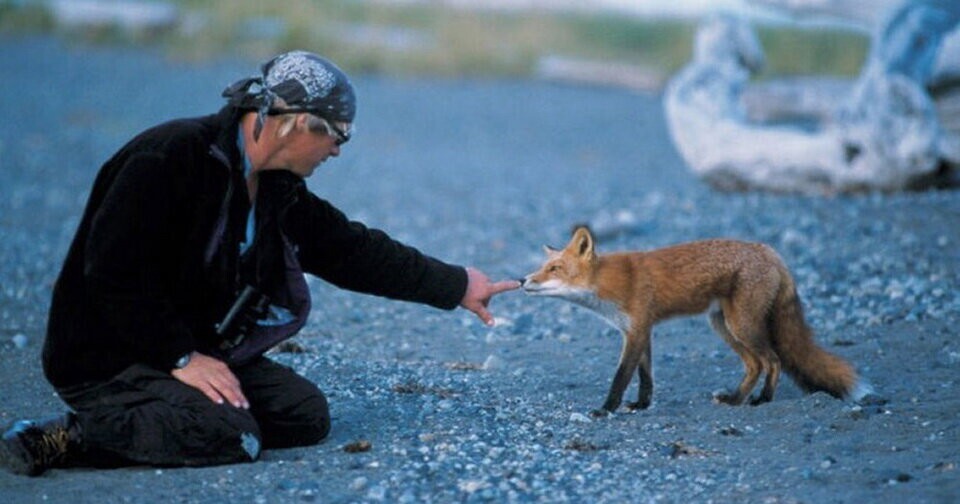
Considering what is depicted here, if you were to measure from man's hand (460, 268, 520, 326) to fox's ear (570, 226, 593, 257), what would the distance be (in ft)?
1.30

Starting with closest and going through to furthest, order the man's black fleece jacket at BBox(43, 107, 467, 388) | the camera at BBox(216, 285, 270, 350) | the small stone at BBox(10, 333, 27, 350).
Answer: the man's black fleece jacket at BBox(43, 107, 467, 388)
the camera at BBox(216, 285, 270, 350)
the small stone at BBox(10, 333, 27, 350)

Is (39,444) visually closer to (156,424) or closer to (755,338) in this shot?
(156,424)

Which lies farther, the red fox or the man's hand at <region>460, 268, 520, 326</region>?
the red fox

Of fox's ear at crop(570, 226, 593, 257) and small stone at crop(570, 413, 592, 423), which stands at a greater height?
fox's ear at crop(570, 226, 593, 257)

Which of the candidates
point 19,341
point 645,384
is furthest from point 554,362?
point 19,341

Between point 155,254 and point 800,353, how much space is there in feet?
9.78

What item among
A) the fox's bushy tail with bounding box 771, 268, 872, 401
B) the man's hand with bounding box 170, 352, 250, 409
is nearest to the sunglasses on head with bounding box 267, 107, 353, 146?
the man's hand with bounding box 170, 352, 250, 409

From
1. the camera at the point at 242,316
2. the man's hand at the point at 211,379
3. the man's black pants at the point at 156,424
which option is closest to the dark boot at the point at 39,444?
the man's black pants at the point at 156,424

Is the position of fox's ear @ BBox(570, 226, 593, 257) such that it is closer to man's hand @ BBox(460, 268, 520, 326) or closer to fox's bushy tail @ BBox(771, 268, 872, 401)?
man's hand @ BBox(460, 268, 520, 326)

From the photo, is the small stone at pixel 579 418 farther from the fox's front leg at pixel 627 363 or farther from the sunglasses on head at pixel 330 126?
the sunglasses on head at pixel 330 126

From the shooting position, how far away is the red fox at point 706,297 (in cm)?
639

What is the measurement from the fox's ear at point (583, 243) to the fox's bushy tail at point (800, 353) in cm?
90

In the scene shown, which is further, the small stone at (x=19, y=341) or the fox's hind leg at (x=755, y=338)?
the small stone at (x=19, y=341)

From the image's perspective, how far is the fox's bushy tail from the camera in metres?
6.29
